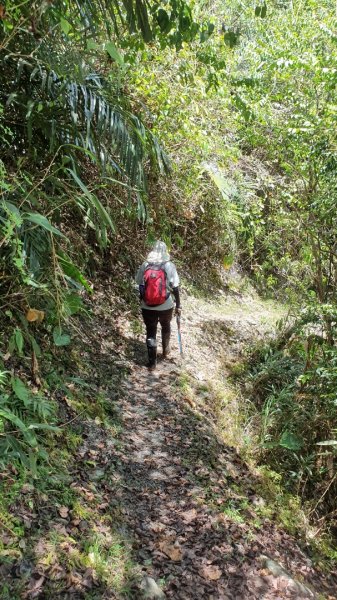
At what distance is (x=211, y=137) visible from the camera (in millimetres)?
8156

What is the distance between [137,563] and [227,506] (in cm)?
129

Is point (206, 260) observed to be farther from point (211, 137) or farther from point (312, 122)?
point (312, 122)

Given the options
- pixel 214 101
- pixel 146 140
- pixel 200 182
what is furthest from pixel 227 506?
pixel 214 101

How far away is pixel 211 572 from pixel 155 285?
311 centimetres

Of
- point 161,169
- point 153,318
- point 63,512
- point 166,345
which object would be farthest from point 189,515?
point 161,169

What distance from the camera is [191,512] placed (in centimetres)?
401

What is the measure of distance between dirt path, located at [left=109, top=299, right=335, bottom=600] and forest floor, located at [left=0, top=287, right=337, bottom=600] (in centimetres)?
1

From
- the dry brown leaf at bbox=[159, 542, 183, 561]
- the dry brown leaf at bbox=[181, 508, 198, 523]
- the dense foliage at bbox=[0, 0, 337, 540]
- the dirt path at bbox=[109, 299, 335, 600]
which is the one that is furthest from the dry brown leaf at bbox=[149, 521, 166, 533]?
the dense foliage at bbox=[0, 0, 337, 540]

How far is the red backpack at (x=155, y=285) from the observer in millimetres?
5617

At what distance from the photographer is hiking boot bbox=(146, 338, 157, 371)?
592cm

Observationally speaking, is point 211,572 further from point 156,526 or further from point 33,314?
point 33,314

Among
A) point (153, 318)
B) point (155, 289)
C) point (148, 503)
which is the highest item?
point (155, 289)

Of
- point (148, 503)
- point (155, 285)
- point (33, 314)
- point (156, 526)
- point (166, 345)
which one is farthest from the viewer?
point (166, 345)

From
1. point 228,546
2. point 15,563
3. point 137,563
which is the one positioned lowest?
point 228,546
